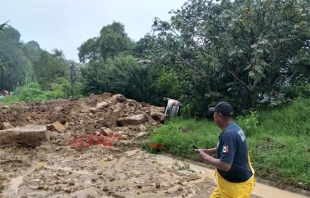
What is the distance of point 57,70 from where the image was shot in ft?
94.7

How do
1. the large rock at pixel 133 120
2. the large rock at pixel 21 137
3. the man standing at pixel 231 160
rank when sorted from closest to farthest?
the man standing at pixel 231 160 < the large rock at pixel 21 137 < the large rock at pixel 133 120

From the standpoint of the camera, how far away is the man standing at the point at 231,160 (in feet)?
9.21

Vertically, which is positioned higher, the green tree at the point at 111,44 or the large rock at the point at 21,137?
the green tree at the point at 111,44

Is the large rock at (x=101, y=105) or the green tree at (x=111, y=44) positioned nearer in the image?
the large rock at (x=101, y=105)

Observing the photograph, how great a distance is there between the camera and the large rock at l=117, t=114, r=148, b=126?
1010cm

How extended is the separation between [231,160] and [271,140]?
433cm

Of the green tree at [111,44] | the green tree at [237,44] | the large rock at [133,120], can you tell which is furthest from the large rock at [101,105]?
the green tree at [111,44]

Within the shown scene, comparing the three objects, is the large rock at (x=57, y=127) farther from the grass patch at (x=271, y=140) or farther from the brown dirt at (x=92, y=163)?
the grass patch at (x=271, y=140)

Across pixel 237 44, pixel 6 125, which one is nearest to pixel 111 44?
pixel 6 125

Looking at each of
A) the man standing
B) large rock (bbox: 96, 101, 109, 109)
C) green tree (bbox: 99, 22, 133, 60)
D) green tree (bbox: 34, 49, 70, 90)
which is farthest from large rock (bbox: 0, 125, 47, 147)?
green tree (bbox: 34, 49, 70, 90)

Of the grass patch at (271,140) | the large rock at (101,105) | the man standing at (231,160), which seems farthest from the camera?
the large rock at (101,105)

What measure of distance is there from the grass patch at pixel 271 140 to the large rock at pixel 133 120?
1.13m

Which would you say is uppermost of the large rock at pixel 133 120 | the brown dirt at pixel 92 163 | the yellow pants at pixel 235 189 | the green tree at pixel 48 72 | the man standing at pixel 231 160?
the green tree at pixel 48 72

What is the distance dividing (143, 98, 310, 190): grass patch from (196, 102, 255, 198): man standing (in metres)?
2.72
